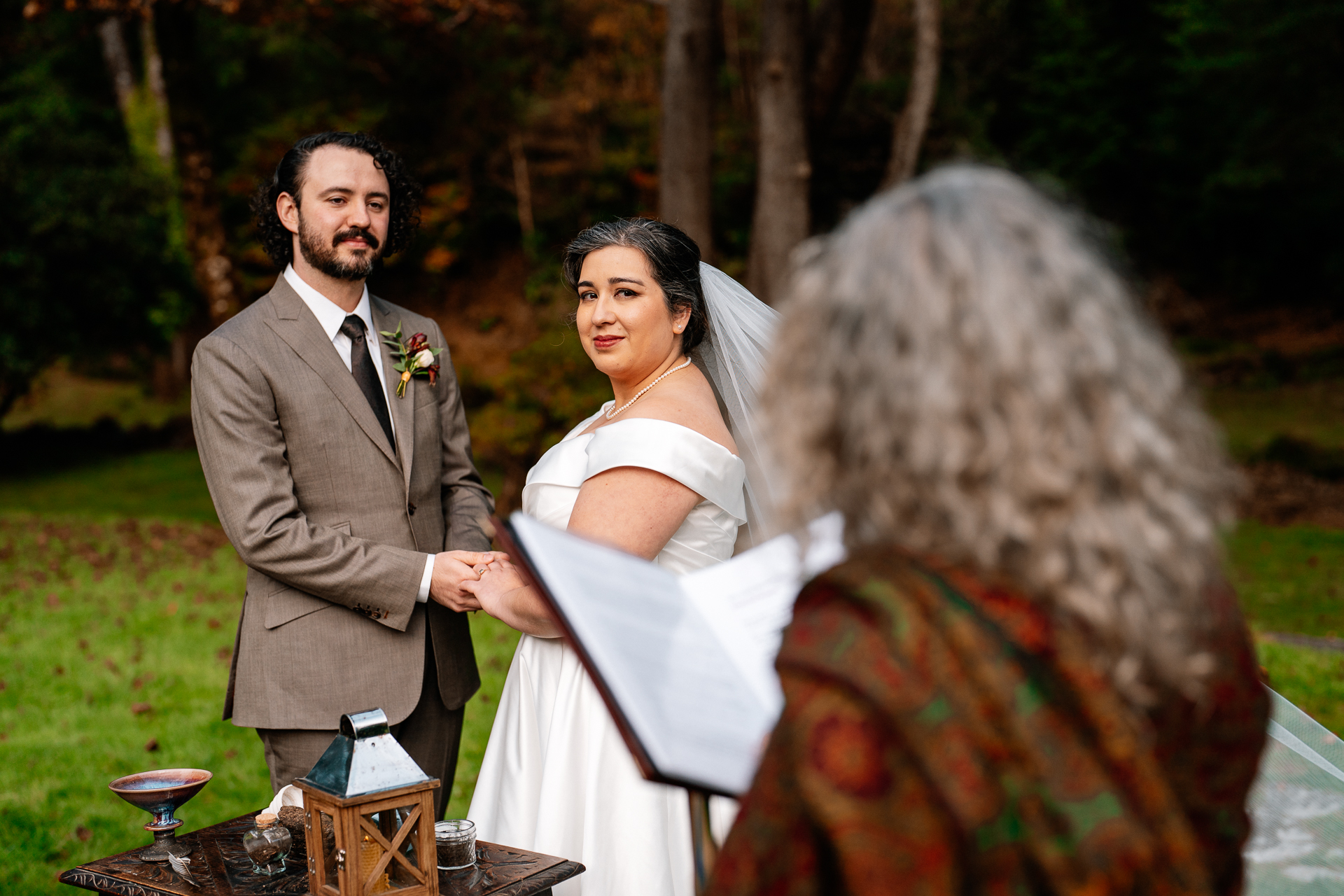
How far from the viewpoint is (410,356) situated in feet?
11.2

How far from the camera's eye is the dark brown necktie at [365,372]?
331cm

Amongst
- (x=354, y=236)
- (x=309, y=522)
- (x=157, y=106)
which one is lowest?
(x=309, y=522)

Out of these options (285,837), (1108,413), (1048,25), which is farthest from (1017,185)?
(1048,25)

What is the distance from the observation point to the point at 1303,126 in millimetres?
15984

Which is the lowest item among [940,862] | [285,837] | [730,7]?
[285,837]

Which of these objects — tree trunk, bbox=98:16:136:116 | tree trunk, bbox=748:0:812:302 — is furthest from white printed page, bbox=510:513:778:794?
tree trunk, bbox=98:16:136:116

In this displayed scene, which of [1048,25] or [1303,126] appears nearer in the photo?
[1303,126]

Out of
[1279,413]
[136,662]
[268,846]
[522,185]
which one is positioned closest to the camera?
[268,846]

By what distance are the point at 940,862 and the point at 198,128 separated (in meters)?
13.9

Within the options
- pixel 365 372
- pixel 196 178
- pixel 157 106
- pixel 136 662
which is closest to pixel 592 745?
pixel 365 372

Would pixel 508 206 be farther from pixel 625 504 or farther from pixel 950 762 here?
pixel 950 762

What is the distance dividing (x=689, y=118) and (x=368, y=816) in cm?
680

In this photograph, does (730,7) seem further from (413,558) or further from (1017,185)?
(1017,185)

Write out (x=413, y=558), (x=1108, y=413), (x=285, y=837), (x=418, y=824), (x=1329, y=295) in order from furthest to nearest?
(x=1329, y=295) < (x=413, y=558) < (x=285, y=837) < (x=418, y=824) < (x=1108, y=413)
